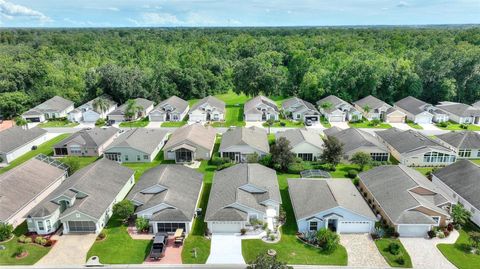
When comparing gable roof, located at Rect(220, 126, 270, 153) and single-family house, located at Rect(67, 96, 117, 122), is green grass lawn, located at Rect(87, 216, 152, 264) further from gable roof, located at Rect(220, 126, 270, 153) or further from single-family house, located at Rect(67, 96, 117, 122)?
single-family house, located at Rect(67, 96, 117, 122)

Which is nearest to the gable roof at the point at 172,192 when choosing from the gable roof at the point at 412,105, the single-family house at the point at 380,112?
the single-family house at the point at 380,112

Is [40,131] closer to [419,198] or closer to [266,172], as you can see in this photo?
[266,172]

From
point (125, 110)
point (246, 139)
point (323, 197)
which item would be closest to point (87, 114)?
point (125, 110)

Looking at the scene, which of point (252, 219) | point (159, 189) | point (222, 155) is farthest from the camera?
point (222, 155)

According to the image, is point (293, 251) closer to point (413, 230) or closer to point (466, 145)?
point (413, 230)

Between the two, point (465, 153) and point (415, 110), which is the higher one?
point (415, 110)

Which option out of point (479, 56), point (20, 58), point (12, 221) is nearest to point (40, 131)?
point (12, 221)
